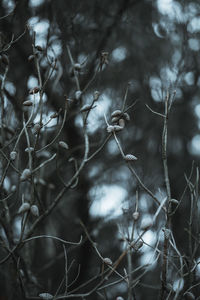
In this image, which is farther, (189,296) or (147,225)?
(189,296)

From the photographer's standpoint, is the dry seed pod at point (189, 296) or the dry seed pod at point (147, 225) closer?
the dry seed pod at point (147, 225)

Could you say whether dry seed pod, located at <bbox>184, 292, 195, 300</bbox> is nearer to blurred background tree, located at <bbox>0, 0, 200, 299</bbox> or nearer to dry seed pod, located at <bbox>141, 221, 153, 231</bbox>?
dry seed pod, located at <bbox>141, 221, 153, 231</bbox>

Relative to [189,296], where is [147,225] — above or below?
above

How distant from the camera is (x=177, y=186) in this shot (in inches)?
246

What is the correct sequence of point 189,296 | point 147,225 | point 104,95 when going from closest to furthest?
point 147,225, point 189,296, point 104,95

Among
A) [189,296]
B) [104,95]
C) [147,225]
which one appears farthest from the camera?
[104,95]

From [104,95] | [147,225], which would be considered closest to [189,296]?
[147,225]

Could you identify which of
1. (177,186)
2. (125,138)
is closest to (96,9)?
(125,138)

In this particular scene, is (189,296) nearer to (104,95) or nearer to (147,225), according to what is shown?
(147,225)

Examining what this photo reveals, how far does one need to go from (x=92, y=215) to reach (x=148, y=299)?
154 centimetres

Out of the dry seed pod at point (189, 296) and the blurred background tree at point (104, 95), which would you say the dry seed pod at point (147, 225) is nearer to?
the dry seed pod at point (189, 296)

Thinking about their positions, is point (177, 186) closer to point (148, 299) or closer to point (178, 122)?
point (178, 122)

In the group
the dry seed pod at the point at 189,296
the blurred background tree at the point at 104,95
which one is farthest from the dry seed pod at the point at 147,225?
the blurred background tree at the point at 104,95

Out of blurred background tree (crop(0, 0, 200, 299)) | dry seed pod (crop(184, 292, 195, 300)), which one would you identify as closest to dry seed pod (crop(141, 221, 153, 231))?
dry seed pod (crop(184, 292, 195, 300))
